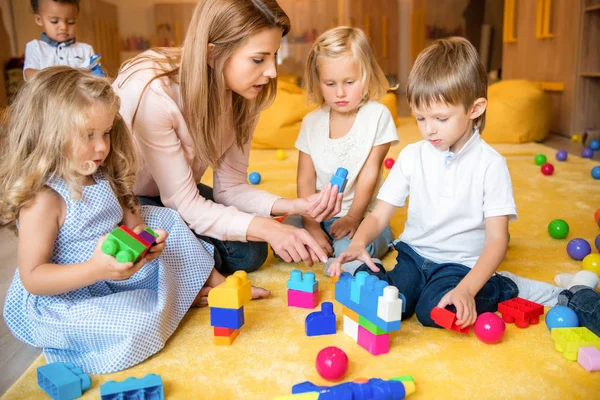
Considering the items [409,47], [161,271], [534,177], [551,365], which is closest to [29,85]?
[161,271]

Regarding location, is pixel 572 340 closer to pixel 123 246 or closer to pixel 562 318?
pixel 562 318

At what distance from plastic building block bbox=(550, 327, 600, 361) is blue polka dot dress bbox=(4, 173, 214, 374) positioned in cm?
75

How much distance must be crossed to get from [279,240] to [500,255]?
18.3 inches

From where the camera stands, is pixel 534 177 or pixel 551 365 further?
pixel 534 177

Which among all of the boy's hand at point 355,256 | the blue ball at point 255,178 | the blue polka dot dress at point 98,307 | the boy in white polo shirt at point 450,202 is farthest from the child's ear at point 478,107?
the blue ball at point 255,178

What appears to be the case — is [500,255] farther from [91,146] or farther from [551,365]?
[91,146]

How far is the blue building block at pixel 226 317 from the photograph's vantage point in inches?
41.6

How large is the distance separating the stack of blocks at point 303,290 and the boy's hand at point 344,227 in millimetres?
316

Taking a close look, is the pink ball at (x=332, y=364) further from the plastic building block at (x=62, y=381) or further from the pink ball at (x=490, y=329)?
the plastic building block at (x=62, y=381)

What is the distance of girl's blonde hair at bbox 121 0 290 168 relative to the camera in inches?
49.0

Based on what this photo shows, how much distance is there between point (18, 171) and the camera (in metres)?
1.02

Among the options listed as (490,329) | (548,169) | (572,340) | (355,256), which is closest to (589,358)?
(572,340)

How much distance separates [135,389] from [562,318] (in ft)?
2.66

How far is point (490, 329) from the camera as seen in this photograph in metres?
1.06
